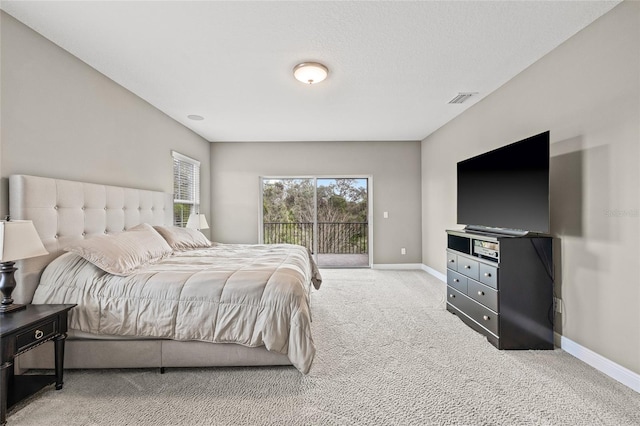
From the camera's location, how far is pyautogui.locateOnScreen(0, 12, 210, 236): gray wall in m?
1.99

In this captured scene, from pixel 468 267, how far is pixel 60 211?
364 cm

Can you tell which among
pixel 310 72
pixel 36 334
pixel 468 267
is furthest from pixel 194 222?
pixel 468 267

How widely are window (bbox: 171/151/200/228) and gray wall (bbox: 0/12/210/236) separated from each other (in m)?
0.70

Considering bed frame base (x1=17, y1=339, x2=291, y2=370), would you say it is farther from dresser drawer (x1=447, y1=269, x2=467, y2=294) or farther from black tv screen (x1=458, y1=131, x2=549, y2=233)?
black tv screen (x1=458, y1=131, x2=549, y2=233)

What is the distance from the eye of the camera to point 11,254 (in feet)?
5.32

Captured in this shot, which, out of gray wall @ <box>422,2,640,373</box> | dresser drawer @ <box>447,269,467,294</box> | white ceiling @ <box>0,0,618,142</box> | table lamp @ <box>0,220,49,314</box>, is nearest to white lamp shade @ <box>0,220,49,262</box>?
table lamp @ <box>0,220,49,314</box>

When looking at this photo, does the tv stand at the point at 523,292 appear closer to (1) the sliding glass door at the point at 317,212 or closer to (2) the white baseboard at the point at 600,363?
(2) the white baseboard at the point at 600,363

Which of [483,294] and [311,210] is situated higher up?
[311,210]

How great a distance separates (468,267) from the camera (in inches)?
115

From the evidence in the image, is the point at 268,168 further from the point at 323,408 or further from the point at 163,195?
the point at 323,408

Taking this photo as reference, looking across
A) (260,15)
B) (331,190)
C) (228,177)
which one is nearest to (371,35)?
(260,15)

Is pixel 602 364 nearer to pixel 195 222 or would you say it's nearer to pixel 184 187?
pixel 195 222

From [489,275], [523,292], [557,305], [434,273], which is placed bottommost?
[434,273]

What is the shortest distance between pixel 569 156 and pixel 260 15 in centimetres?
262
